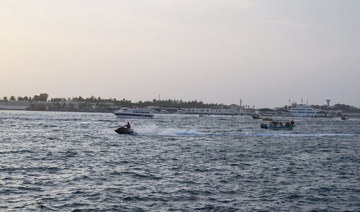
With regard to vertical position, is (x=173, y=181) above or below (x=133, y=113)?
below

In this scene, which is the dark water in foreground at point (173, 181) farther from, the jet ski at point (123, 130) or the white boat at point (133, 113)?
the white boat at point (133, 113)

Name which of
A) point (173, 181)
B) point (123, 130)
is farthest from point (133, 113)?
point (173, 181)

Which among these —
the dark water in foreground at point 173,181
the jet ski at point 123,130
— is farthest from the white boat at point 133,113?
the dark water in foreground at point 173,181

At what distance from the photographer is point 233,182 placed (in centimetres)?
2708

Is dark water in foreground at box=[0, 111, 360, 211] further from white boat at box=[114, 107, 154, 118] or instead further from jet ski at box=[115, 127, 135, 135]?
white boat at box=[114, 107, 154, 118]

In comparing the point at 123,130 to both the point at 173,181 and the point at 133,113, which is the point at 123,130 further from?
the point at 133,113

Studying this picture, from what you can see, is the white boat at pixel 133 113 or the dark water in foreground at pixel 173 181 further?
the white boat at pixel 133 113

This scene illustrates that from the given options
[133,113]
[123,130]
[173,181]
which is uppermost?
[133,113]

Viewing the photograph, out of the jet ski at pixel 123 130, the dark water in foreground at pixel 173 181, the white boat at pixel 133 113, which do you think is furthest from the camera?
the white boat at pixel 133 113

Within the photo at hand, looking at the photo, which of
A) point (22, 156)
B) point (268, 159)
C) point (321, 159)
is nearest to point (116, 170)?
point (22, 156)

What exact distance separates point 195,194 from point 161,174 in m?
6.48

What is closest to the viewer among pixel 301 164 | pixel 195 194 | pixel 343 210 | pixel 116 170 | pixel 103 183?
pixel 343 210

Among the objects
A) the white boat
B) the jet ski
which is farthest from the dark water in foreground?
the white boat

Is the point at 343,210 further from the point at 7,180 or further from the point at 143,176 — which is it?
the point at 7,180
